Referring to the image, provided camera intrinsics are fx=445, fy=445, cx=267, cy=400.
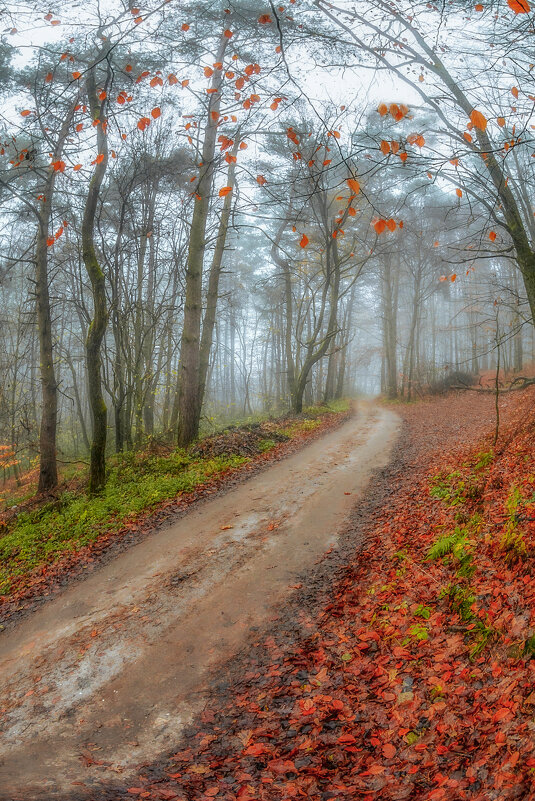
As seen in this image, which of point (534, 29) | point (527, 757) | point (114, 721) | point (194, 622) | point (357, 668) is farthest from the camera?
point (534, 29)

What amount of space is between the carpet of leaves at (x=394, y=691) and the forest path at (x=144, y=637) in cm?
37

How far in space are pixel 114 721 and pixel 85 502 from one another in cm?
610

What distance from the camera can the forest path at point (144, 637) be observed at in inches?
132

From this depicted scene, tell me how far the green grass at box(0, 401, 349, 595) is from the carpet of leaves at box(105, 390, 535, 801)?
14.6ft

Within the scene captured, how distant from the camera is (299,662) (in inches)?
163

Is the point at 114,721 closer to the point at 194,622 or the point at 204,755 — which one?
the point at 204,755

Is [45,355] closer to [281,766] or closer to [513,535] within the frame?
[281,766]

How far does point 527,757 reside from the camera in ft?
7.96

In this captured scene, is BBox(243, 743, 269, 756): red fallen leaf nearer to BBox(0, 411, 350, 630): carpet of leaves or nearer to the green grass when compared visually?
BBox(0, 411, 350, 630): carpet of leaves

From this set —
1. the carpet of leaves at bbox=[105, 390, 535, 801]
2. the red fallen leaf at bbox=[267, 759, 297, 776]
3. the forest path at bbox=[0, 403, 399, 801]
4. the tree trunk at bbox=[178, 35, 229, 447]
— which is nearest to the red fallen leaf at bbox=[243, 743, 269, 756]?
the carpet of leaves at bbox=[105, 390, 535, 801]

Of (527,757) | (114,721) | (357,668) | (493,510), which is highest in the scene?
(493,510)

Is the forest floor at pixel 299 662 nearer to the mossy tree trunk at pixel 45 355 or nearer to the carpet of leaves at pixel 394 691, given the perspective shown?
the carpet of leaves at pixel 394 691

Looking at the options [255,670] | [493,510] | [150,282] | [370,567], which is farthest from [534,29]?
[150,282]

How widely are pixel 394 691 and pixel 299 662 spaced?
0.97 meters
